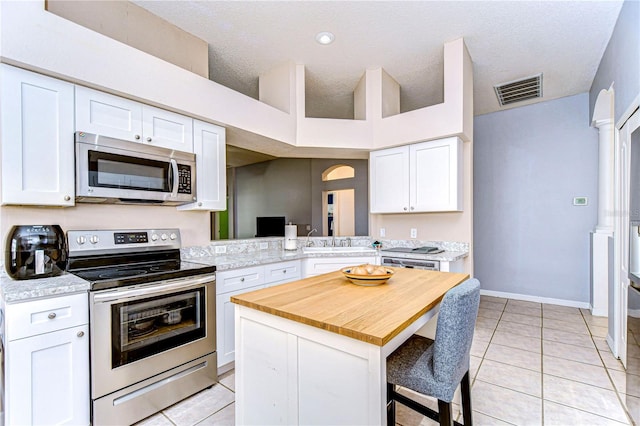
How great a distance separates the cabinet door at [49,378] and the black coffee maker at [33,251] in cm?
44

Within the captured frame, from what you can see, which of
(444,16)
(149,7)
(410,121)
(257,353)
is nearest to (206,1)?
(149,7)

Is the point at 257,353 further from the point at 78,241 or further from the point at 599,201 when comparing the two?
the point at 599,201

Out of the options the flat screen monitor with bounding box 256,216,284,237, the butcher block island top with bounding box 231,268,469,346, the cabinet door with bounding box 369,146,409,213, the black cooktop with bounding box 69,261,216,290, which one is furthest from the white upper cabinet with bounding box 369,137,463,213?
the flat screen monitor with bounding box 256,216,284,237

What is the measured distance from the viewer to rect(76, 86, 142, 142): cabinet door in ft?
6.59

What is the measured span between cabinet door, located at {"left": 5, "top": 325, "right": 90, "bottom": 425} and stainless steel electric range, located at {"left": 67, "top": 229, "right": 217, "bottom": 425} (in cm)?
6

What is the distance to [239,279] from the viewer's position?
8.43 ft

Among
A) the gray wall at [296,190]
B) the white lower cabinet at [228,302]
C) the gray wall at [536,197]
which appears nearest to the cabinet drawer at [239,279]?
the white lower cabinet at [228,302]

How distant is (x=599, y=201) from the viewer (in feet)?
12.8

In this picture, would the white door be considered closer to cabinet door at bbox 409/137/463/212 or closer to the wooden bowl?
cabinet door at bbox 409/137/463/212

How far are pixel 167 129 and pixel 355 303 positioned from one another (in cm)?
204

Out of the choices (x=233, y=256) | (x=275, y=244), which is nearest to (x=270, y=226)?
(x=275, y=244)

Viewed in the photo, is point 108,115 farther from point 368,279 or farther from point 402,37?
point 402,37

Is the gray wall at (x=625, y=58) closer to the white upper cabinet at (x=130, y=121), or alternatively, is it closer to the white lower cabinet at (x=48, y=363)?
the white upper cabinet at (x=130, y=121)

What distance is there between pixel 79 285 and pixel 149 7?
225 cm
